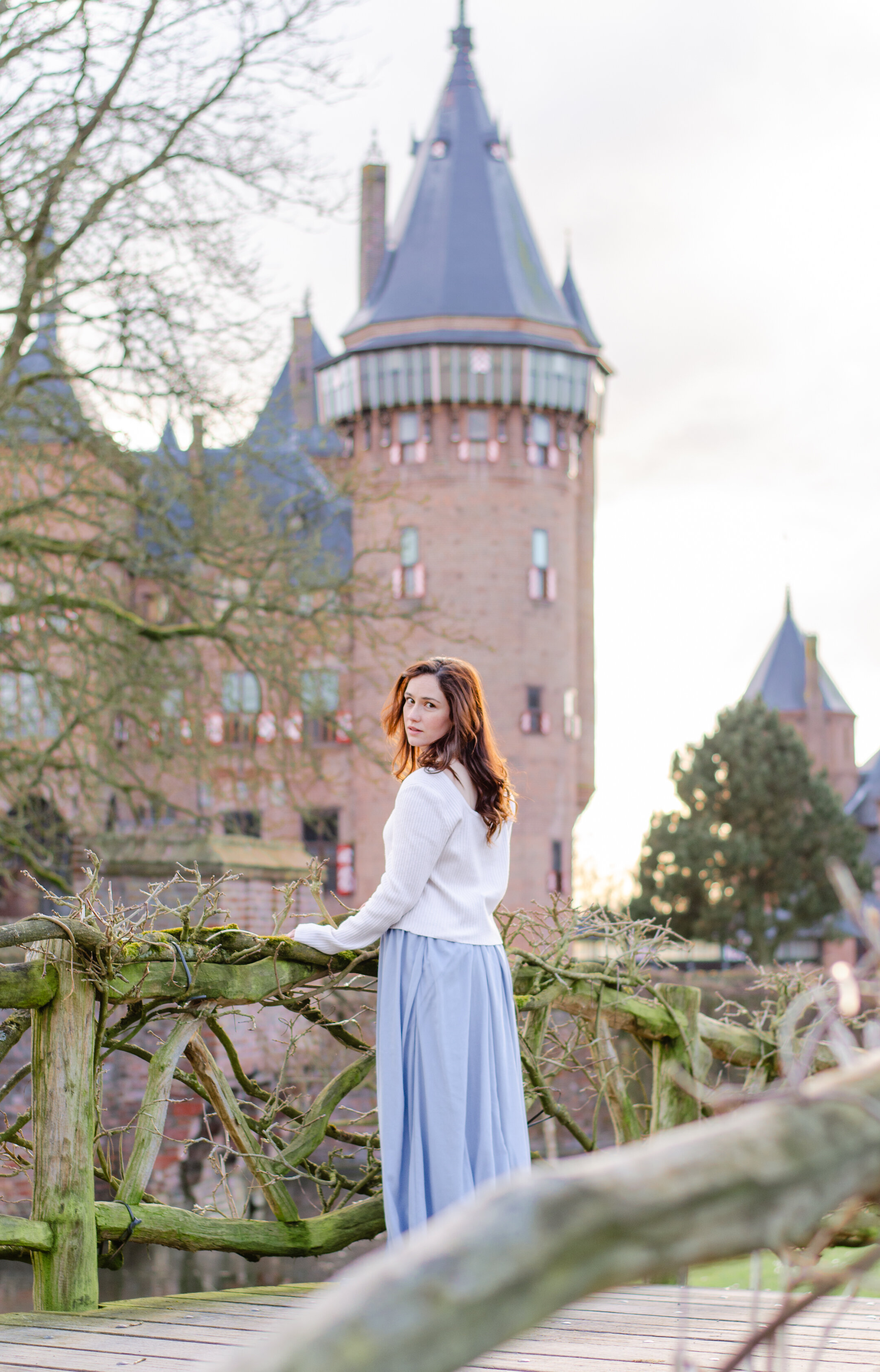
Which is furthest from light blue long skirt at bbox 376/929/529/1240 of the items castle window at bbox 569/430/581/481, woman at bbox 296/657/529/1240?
castle window at bbox 569/430/581/481

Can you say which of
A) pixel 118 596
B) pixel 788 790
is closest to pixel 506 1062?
pixel 118 596

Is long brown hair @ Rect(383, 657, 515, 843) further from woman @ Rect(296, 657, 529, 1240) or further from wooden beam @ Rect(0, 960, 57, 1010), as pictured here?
wooden beam @ Rect(0, 960, 57, 1010)

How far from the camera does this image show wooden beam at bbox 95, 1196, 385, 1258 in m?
3.24

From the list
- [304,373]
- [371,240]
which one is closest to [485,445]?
[371,240]

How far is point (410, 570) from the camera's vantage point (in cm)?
2966

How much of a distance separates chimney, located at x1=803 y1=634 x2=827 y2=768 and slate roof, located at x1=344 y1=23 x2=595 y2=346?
2127 centimetres

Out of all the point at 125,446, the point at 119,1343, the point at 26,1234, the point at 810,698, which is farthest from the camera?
the point at 810,698

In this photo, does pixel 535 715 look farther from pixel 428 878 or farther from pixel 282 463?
pixel 428 878

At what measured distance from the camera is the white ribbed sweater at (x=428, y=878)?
10.7 feet

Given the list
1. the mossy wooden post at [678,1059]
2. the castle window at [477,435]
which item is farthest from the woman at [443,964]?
the castle window at [477,435]

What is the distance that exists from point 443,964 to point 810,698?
4670 cm

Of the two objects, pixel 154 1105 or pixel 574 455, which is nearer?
pixel 154 1105

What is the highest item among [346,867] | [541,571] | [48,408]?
[541,571]

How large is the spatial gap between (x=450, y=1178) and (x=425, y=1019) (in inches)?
13.6
